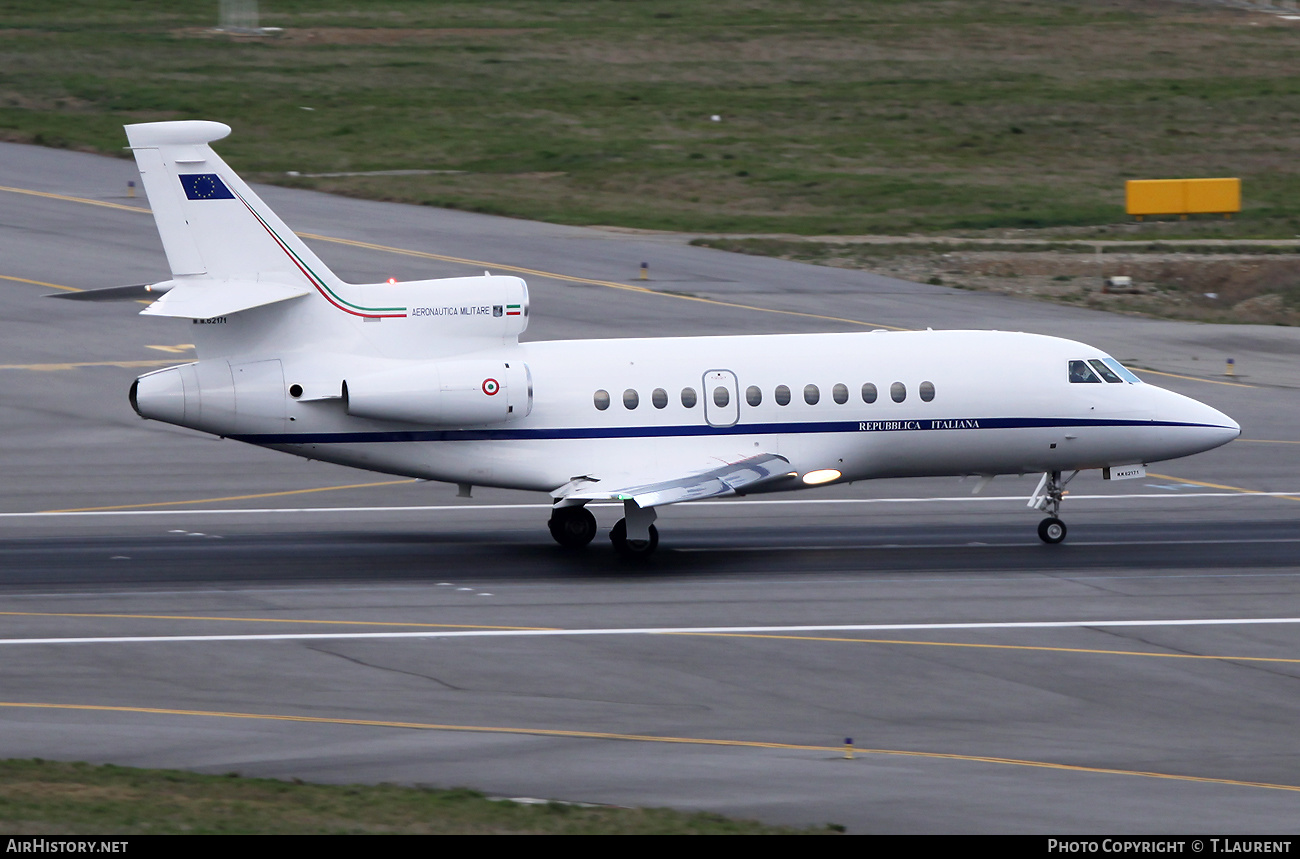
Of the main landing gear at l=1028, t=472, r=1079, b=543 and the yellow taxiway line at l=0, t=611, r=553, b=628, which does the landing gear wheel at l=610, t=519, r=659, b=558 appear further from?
the main landing gear at l=1028, t=472, r=1079, b=543

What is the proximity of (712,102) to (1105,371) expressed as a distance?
54145 millimetres

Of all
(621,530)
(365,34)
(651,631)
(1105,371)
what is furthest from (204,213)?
(365,34)

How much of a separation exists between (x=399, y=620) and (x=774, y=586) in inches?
233

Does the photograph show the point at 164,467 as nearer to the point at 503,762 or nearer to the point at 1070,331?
the point at 503,762

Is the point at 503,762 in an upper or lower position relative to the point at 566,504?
lower

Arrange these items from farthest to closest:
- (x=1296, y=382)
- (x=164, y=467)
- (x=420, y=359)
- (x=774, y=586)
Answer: (x=1296, y=382)
(x=164, y=467)
(x=420, y=359)
(x=774, y=586)

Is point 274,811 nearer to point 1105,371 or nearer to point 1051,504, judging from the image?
point 1051,504

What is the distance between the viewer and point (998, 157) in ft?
241

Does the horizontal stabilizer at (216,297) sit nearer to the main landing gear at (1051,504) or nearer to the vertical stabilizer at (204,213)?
the vertical stabilizer at (204,213)

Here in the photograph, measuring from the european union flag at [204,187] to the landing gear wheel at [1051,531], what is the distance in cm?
1482

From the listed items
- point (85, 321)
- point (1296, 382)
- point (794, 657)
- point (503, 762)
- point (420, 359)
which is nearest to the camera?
point (503, 762)

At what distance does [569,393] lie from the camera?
28.1 m

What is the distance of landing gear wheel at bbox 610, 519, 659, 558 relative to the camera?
2781 cm
